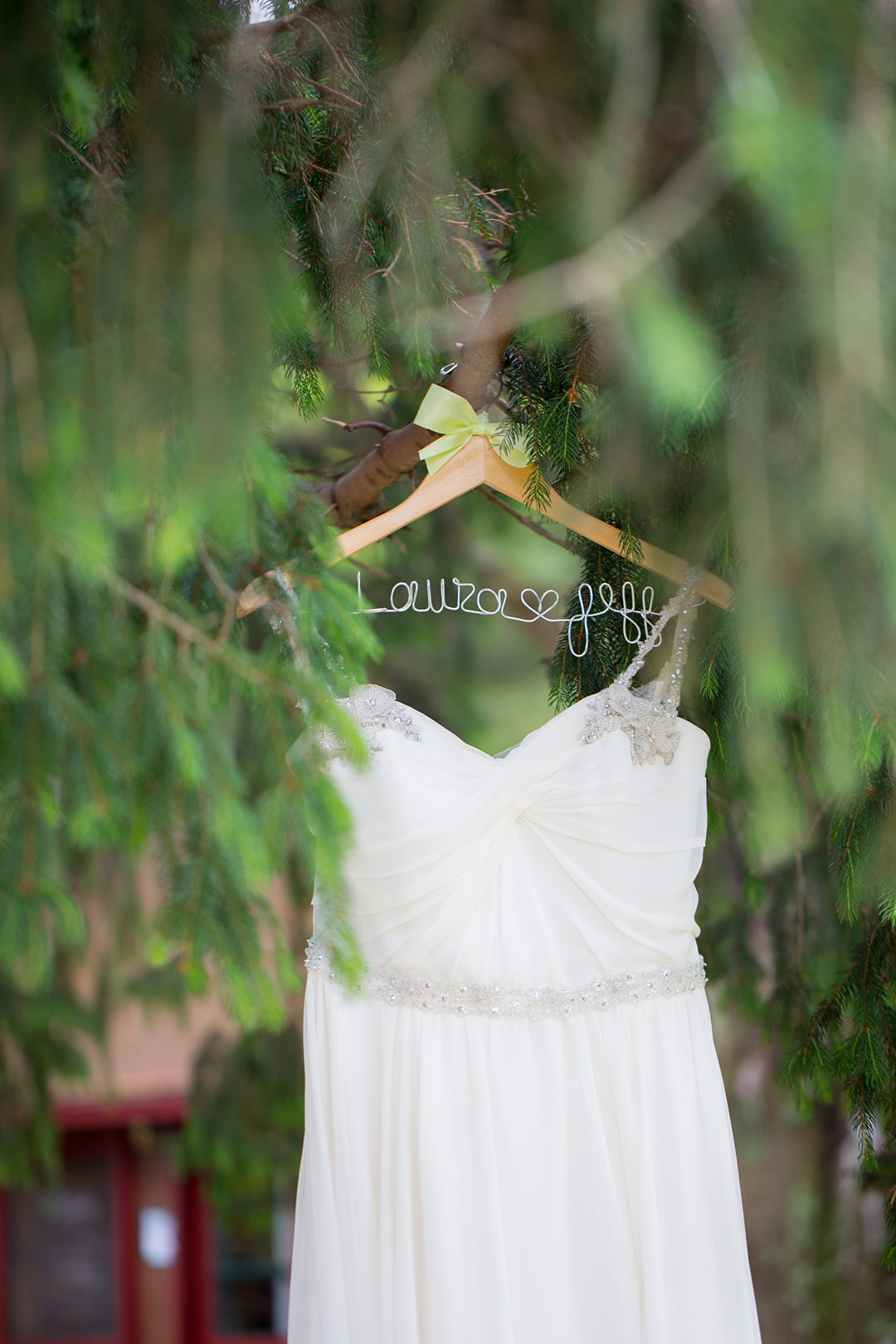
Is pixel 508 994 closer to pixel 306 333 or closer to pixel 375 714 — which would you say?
pixel 375 714

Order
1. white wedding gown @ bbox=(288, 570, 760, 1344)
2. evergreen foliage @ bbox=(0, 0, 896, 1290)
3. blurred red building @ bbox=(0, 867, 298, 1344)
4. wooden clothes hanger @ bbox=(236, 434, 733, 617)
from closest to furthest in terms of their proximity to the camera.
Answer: evergreen foliage @ bbox=(0, 0, 896, 1290) < white wedding gown @ bbox=(288, 570, 760, 1344) < wooden clothes hanger @ bbox=(236, 434, 733, 617) < blurred red building @ bbox=(0, 867, 298, 1344)

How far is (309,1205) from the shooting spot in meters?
1.34

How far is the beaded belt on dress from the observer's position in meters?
1.37

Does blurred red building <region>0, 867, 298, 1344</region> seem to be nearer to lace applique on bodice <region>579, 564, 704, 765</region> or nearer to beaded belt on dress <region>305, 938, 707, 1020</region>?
beaded belt on dress <region>305, 938, 707, 1020</region>

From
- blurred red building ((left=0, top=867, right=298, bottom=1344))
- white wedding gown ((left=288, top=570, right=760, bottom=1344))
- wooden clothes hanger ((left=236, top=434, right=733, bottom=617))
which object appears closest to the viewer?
white wedding gown ((left=288, top=570, right=760, bottom=1344))

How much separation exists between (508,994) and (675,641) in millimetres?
462

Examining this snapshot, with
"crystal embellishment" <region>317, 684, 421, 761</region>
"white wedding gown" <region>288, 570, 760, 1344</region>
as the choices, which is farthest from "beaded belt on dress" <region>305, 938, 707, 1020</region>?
"crystal embellishment" <region>317, 684, 421, 761</region>

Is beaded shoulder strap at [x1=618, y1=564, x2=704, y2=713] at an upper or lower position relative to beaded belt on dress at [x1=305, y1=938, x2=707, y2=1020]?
upper

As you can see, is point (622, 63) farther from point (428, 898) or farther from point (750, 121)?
point (428, 898)

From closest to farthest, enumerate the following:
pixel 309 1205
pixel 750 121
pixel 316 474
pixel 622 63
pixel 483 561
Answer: pixel 750 121 < pixel 622 63 < pixel 309 1205 < pixel 316 474 < pixel 483 561

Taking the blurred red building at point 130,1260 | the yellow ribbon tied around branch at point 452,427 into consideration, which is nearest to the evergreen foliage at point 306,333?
the yellow ribbon tied around branch at point 452,427

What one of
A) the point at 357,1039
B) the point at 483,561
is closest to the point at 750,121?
the point at 357,1039

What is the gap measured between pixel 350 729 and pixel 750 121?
572mm

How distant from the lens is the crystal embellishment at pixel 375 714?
1.42 m
